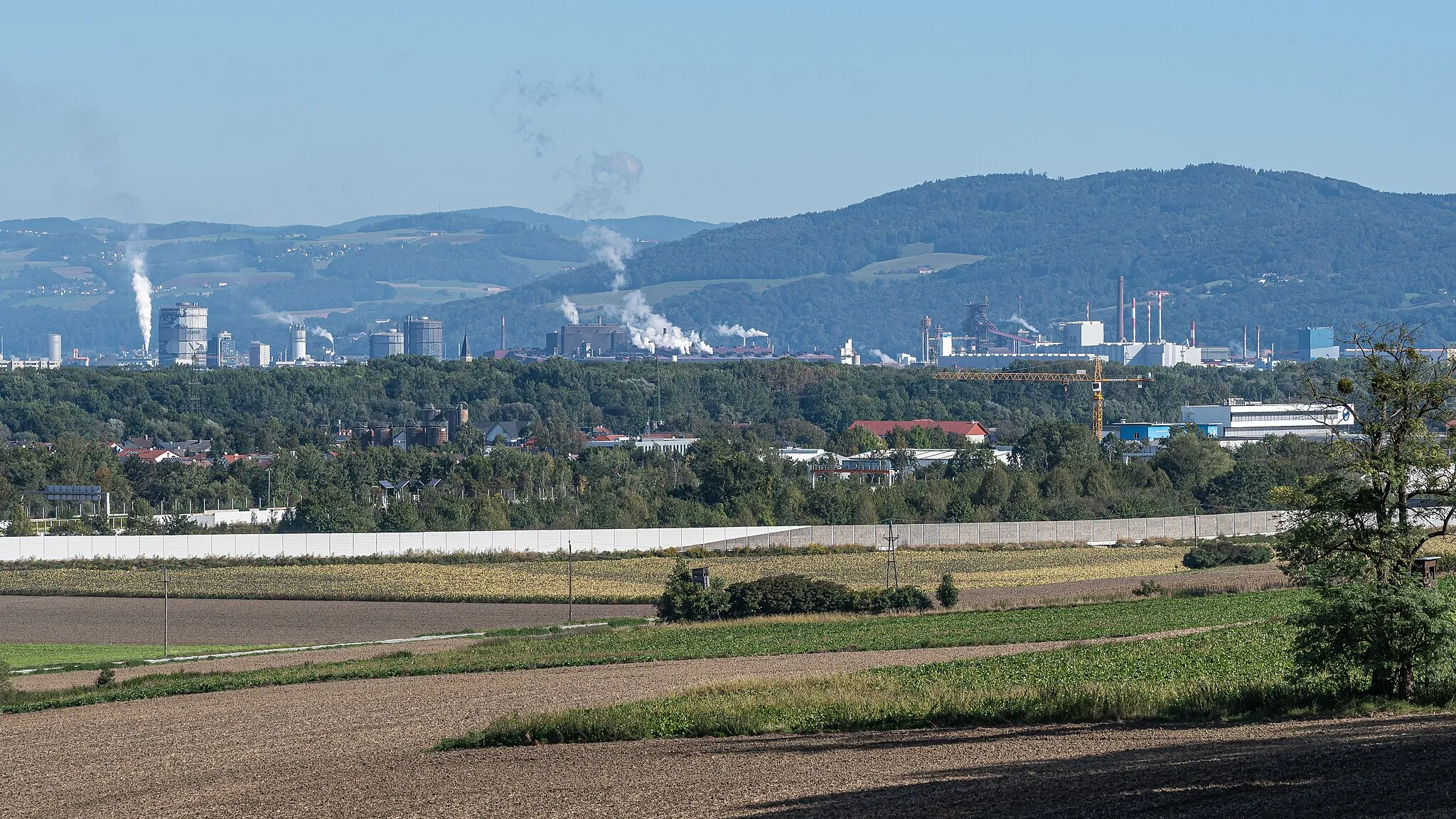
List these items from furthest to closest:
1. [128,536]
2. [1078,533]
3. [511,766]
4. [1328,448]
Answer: [1078,533]
[128,536]
[1328,448]
[511,766]

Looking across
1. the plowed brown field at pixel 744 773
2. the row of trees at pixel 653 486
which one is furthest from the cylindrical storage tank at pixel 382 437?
the plowed brown field at pixel 744 773

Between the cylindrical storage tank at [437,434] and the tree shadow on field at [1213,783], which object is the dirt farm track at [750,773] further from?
the cylindrical storage tank at [437,434]

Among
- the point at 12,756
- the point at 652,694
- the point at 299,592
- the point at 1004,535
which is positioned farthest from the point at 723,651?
the point at 1004,535

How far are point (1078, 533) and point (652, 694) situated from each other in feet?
201

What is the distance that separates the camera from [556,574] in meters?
79.4

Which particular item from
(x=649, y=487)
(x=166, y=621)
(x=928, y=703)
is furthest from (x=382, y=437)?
(x=928, y=703)

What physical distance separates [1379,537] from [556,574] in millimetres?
56422

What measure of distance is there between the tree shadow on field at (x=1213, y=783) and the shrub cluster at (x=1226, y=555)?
53.1m

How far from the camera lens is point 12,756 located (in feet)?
94.9

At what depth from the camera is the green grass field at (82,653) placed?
5091cm

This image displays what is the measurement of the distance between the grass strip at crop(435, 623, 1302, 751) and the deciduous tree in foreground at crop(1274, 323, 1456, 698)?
1.15 m

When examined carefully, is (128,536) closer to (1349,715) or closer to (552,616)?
(552,616)

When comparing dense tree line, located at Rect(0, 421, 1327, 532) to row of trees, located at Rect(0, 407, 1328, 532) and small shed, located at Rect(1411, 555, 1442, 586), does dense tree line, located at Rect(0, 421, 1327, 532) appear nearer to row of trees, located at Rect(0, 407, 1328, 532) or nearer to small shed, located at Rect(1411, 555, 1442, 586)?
row of trees, located at Rect(0, 407, 1328, 532)

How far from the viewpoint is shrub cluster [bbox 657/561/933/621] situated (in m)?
57.0
